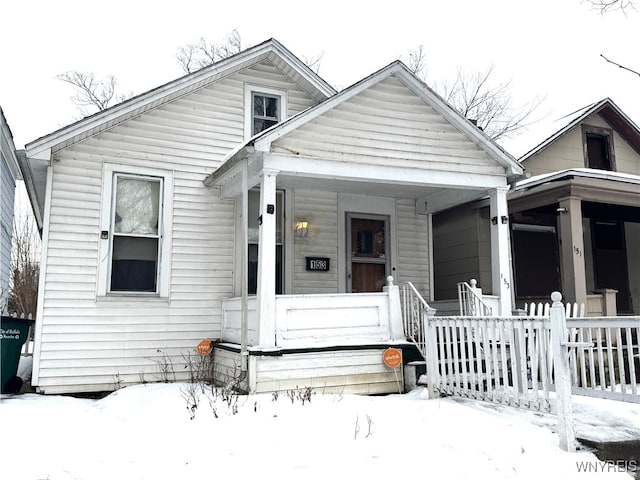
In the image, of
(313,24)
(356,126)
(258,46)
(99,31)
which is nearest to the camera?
(356,126)

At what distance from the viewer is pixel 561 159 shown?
39.4 feet

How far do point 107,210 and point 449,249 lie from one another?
688 cm

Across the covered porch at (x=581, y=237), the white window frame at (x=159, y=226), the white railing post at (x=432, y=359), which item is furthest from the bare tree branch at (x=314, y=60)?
the white railing post at (x=432, y=359)

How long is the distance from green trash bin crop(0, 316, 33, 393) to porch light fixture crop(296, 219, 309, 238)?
413 cm

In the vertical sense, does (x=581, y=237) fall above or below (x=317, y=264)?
above

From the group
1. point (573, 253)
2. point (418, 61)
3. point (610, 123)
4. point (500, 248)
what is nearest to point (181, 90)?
point (500, 248)

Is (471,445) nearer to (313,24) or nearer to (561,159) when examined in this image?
(561,159)

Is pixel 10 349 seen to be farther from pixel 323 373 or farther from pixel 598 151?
pixel 598 151

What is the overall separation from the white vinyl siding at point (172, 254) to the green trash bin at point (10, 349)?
0.96 feet

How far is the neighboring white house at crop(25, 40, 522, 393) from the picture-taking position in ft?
22.7

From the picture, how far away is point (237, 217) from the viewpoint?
846 cm

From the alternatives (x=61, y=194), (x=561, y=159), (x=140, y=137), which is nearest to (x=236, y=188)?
(x=140, y=137)

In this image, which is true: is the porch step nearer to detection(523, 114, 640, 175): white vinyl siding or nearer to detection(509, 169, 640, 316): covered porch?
detection(509, 169, 640, 316): covered porch

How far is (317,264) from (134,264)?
112 inches
